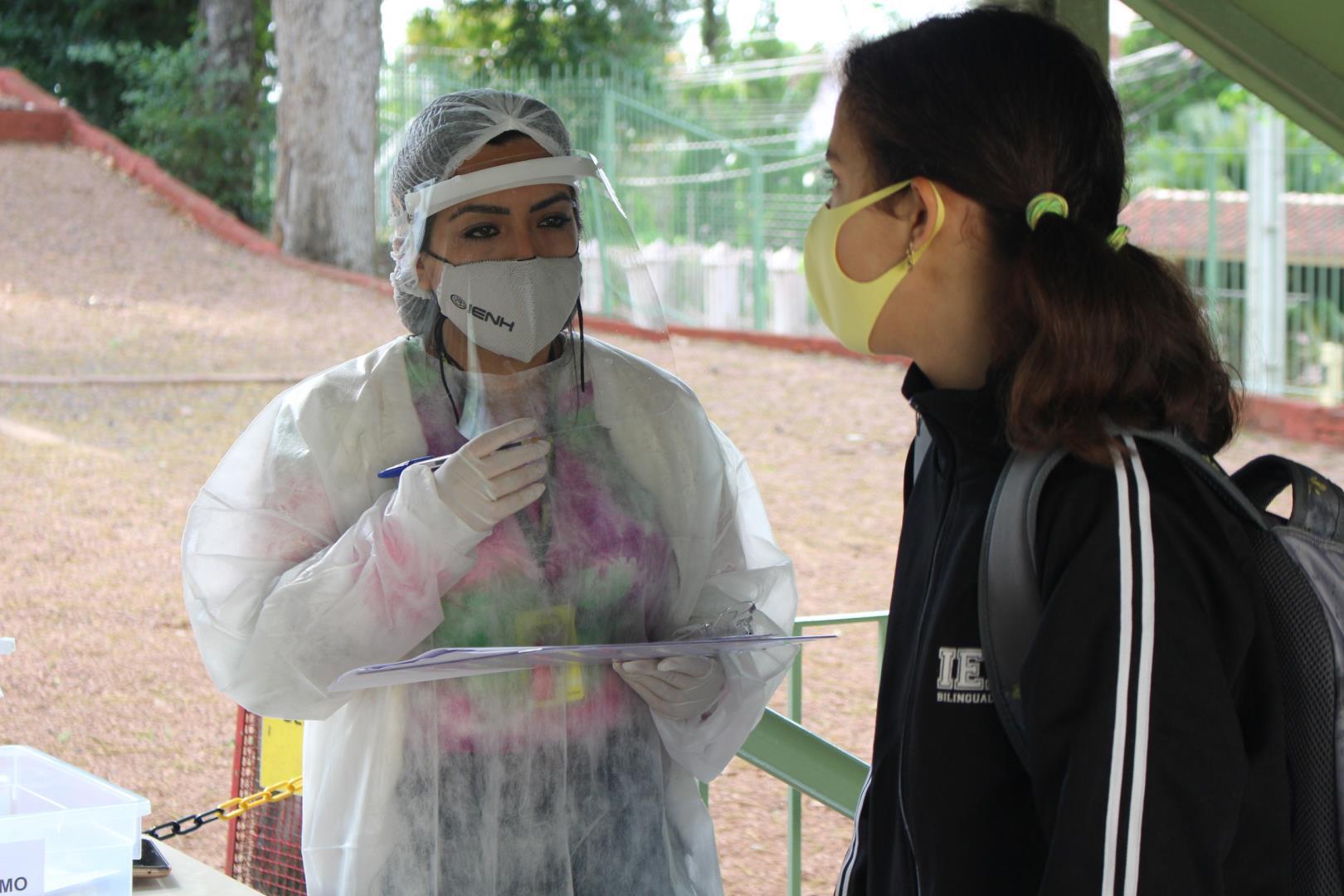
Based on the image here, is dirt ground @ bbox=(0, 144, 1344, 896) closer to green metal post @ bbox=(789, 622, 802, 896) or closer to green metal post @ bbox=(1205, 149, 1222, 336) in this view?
green metal post @ bbox=(789, 622, 802, 896)

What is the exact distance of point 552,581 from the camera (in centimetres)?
180

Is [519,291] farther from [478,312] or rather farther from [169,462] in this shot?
[169,462]

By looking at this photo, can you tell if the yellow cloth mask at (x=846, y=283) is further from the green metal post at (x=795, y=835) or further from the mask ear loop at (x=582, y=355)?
the green metal post at (x=795, y=835)

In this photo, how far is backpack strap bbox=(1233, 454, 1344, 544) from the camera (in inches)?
50.4

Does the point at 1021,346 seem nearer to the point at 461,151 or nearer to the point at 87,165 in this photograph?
the point at 461,151

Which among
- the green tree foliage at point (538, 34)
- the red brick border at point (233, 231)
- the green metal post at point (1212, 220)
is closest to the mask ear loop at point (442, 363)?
the red brick border at point (233, 231)

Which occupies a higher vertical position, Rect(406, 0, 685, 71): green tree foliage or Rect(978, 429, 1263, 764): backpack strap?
Rect(406, 0, 685, 71): green tree foliage

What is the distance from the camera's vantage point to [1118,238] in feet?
4.50

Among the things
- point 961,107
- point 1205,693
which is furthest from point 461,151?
point 1205,693

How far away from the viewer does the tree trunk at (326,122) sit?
10.3 metres

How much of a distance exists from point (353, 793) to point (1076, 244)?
1103 mm

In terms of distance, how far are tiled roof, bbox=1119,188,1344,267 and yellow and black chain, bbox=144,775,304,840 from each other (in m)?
9.81

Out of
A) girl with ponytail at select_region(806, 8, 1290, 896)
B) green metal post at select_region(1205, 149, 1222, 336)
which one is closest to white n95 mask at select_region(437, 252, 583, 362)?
girl with ponytail at select_region(806, 8, 1290, 896)

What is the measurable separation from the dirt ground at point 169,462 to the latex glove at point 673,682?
115 inches
